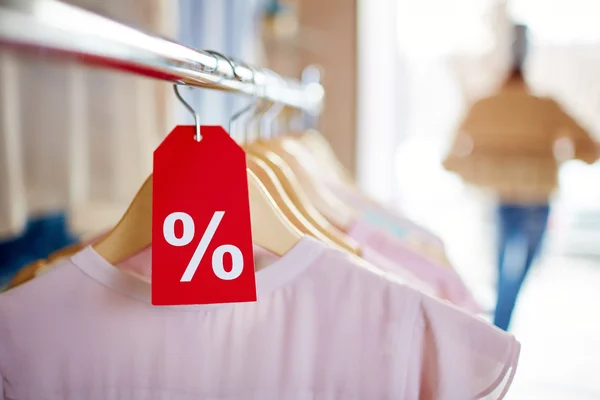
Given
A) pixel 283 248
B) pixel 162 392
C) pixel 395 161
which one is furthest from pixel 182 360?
pixel 395 161

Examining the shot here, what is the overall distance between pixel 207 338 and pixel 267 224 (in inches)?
5.1

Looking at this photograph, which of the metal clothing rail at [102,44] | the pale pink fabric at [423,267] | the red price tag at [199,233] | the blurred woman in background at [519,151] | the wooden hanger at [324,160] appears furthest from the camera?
the blurred woman in background at [519,151]

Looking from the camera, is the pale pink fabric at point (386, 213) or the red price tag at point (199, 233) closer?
the red price tag at point (199, 233)

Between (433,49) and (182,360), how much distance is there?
11.1 feet

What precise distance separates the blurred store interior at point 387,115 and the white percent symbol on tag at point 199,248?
4.19 ft

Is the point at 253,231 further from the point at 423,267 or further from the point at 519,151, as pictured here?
the point at 519,151

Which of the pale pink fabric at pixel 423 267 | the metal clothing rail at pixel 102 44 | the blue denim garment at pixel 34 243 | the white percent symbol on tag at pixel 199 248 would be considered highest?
the metal clothing rail at pixel 102 44

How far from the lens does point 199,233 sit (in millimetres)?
628

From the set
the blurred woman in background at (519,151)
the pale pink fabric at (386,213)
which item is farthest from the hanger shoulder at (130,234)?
the blurred woman in background at (519,151)

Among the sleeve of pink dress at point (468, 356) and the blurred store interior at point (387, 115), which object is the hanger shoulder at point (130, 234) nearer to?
the sleeve of pink dress at point (468, 356)

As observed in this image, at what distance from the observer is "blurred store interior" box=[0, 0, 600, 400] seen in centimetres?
234

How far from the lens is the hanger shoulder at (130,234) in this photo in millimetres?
685

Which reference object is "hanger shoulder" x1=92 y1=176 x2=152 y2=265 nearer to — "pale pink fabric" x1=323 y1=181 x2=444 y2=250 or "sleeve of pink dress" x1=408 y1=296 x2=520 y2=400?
"sleeve of pink dress" x1=408 y1=296 x2=520 y2=400

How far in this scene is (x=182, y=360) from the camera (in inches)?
26.6
